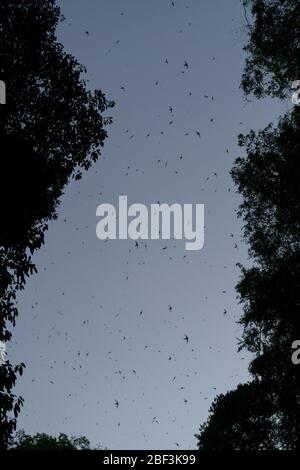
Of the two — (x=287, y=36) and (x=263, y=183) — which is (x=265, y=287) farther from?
(x=287, y=36)

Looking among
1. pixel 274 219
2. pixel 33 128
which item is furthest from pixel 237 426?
pixel 33 128

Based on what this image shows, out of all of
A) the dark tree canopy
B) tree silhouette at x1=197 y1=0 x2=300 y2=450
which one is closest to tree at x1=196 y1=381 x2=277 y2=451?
tree silhouette at x1=197 y1=0 x2=300 y2=450

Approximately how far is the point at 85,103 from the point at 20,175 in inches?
141

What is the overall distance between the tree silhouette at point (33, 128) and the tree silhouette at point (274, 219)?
615cm

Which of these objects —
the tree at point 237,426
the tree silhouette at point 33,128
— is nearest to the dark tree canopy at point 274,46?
the tree silhouette at point 33,128

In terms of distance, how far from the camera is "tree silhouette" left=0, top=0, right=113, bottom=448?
12.0 m

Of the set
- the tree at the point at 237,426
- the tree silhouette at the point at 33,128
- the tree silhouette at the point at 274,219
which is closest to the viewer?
the tree silhouette at the point at 33,128

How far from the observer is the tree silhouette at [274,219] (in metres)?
16.0

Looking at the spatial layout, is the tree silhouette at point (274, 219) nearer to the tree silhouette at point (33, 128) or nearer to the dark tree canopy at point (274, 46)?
the dark tree canopy at point (274, 46)

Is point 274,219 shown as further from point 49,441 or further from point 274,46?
point 49,441

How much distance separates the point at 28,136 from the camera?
13.2m

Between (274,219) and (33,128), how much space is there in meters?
9.20
